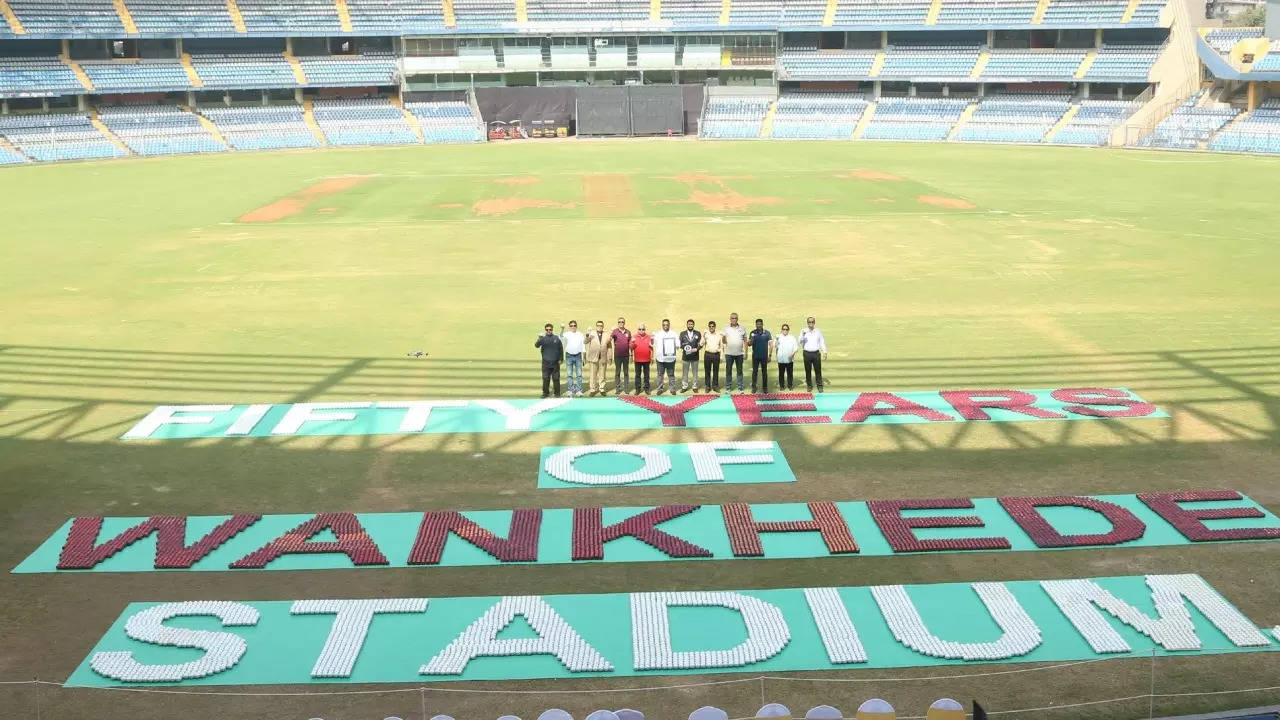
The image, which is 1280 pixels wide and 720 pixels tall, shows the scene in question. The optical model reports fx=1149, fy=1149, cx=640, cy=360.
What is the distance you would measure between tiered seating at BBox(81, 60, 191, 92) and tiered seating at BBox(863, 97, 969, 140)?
44.5 meters

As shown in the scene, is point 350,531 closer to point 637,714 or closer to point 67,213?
point 637,714

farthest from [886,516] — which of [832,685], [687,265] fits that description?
[687,265]

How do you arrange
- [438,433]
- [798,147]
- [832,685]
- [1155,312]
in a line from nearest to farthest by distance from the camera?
[832,685], [438,433], [1155,312], [798,147]

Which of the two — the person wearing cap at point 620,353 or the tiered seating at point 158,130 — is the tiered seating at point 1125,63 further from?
the person wearing cap at point 620,353

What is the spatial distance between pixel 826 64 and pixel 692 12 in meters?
10.5

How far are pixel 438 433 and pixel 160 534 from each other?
4553 millimetres

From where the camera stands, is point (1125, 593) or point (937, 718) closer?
point (937, 718)

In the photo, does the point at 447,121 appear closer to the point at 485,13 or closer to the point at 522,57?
the point at 522,57

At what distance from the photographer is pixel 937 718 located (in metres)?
7.56

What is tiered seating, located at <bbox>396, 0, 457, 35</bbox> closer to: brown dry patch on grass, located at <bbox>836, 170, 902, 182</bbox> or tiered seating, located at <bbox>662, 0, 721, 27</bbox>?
tiered seating, located at <bbox>662, 0, 721, 27</bbox>

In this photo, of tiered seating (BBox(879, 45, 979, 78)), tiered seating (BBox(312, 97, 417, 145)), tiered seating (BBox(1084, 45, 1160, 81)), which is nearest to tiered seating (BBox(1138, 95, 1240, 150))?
tiered seating (BBox(1084, 45, 1160, 81))

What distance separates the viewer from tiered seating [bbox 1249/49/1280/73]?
62.5m

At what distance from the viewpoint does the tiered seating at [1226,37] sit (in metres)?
66.8

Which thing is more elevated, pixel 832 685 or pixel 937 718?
pixel 937 718
